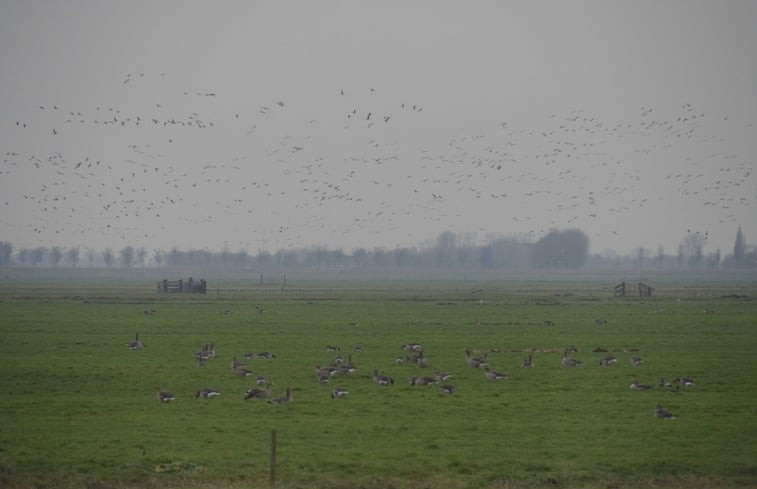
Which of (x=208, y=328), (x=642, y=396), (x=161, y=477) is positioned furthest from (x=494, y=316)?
(x=161, y=477)

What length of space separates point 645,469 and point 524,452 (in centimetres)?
289

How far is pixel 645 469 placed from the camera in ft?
74.4

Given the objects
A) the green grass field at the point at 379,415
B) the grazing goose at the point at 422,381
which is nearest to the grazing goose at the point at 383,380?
the green grass field at the point at 379,415

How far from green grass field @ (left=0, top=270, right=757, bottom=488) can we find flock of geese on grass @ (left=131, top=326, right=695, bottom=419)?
0.36 meters

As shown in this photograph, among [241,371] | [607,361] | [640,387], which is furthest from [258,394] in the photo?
[607,361]

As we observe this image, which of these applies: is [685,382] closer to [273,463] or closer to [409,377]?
[409,377]

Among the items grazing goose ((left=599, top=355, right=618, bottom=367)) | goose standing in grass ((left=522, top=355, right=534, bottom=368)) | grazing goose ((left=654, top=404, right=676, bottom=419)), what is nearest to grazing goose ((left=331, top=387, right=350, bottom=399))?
grazing goose ((left=654, top=404, right=676, bottom=419))

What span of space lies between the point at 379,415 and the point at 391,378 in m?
6.80

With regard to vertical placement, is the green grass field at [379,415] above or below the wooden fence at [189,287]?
below

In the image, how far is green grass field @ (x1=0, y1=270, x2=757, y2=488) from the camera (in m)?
22.6

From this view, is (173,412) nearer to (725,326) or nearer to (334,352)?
(334,352)

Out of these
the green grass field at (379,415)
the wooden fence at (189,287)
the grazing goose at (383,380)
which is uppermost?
the wooden fence at (189,287)

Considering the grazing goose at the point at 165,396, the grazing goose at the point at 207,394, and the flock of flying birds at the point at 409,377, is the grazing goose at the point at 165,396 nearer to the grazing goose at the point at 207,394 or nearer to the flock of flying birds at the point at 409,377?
the flock of flying birds at the point at 409,377

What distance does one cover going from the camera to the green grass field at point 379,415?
22.6 meters
